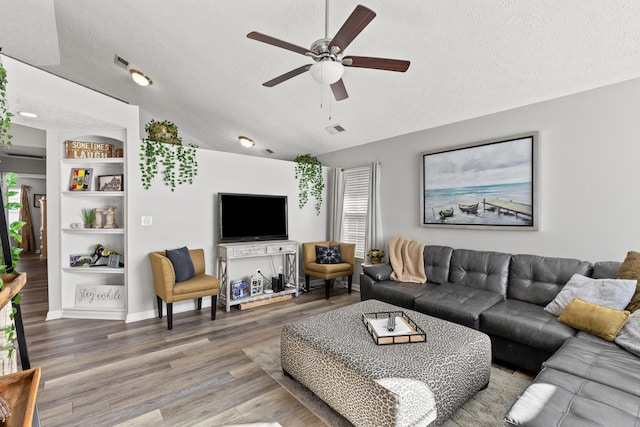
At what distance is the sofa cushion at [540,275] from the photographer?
2.92 m

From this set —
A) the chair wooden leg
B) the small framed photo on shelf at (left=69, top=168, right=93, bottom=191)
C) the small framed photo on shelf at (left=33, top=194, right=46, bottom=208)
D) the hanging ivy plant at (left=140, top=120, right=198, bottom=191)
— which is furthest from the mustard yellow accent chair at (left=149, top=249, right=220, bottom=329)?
the small framed photo on shelf at (left=33, top=194, right=46, bottom=208)

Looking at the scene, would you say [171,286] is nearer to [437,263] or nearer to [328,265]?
[328,265]

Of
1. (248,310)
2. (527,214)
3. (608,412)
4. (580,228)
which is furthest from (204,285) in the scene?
(580,228)

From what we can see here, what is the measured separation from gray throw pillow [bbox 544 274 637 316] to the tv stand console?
324 cm

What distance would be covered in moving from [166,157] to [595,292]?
472cm

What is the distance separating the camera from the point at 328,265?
4.76 meters

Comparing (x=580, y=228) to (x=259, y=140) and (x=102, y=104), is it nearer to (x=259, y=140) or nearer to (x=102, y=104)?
(x=259, y=140)

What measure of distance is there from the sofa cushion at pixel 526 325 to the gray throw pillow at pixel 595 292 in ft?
0.47

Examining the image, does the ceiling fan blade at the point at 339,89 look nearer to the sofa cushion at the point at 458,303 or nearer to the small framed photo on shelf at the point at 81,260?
the sofa cushion at the point at 458,303

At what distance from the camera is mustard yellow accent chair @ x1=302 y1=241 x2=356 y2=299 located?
185 inches

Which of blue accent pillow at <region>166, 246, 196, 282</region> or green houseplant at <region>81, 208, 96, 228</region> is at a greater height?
green houseplant at <region>81, 208, 96, 228</region>

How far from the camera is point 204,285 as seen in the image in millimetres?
3658

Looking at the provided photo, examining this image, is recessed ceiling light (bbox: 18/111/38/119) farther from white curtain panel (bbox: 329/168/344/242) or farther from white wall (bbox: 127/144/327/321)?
white curtain panel (bbox: 329/168/344/242)

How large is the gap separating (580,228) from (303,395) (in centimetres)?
309
